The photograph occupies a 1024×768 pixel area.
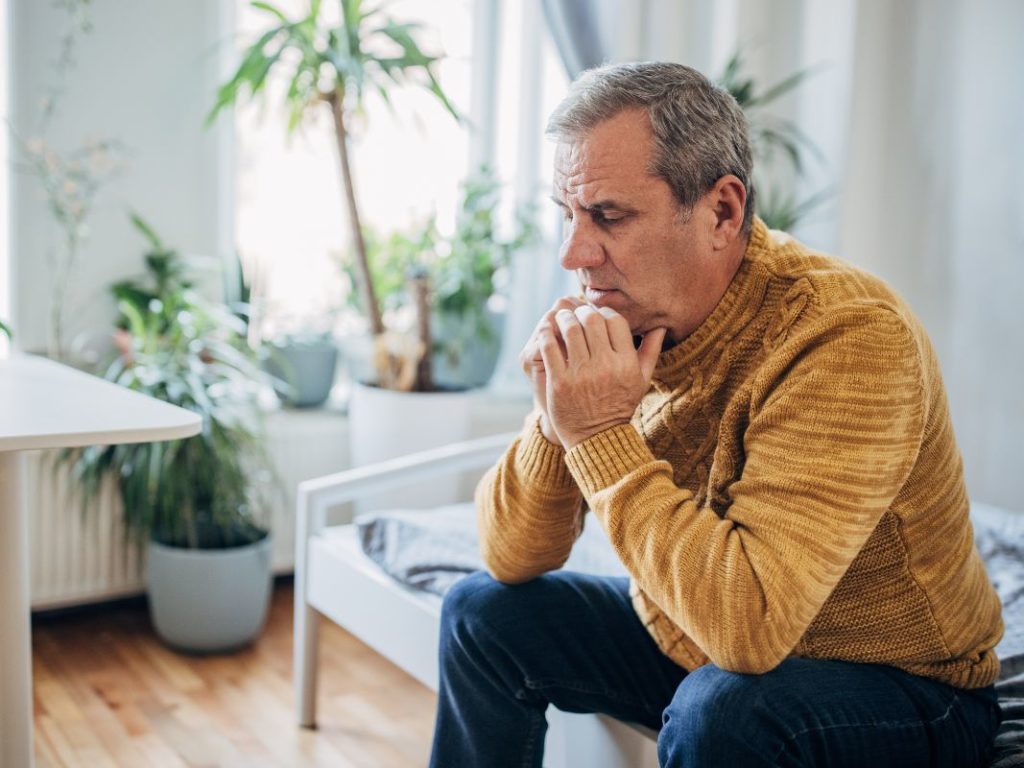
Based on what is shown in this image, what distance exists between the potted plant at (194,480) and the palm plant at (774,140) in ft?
4.44

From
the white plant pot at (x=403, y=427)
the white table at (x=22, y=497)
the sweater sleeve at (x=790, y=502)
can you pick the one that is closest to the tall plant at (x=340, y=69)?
the white plant pot at (x=403, y=427)

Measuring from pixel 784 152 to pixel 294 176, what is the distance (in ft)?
4.60

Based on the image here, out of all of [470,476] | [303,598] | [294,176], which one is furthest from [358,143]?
[303,598]

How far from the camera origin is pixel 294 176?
3254 millimetres

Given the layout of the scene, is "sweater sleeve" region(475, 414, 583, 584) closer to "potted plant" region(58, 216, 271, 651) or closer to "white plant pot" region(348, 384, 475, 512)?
"potted plant" region(58, 216, 271, 651)

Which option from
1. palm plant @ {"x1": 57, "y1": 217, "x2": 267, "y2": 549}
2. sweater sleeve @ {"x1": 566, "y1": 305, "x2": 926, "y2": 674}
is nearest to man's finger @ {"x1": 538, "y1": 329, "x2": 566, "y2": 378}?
sweater sleeve @ {"x1": 566, "y1": 305, "x2": 926, "y2": 674}

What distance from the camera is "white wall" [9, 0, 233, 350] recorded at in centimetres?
269

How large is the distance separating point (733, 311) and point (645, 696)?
515 mm

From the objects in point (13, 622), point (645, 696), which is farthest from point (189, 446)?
point (645, 696)

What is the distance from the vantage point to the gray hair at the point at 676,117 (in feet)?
4.11

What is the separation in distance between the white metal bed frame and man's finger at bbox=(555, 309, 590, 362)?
54 cm

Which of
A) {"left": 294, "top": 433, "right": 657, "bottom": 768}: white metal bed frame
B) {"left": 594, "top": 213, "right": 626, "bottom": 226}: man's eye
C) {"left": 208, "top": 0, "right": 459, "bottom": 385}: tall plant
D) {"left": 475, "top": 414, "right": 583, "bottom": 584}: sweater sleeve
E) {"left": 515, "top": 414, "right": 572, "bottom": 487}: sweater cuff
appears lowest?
{"left": 294, "top": 433, "right": 657, "bottom": 768}: white metal bed frame

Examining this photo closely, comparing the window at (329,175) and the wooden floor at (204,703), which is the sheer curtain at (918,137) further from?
the wooden floor at (204,703)

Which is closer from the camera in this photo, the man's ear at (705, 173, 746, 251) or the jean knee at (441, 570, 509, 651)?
the man's ear at (705, 173, 746, 251)
